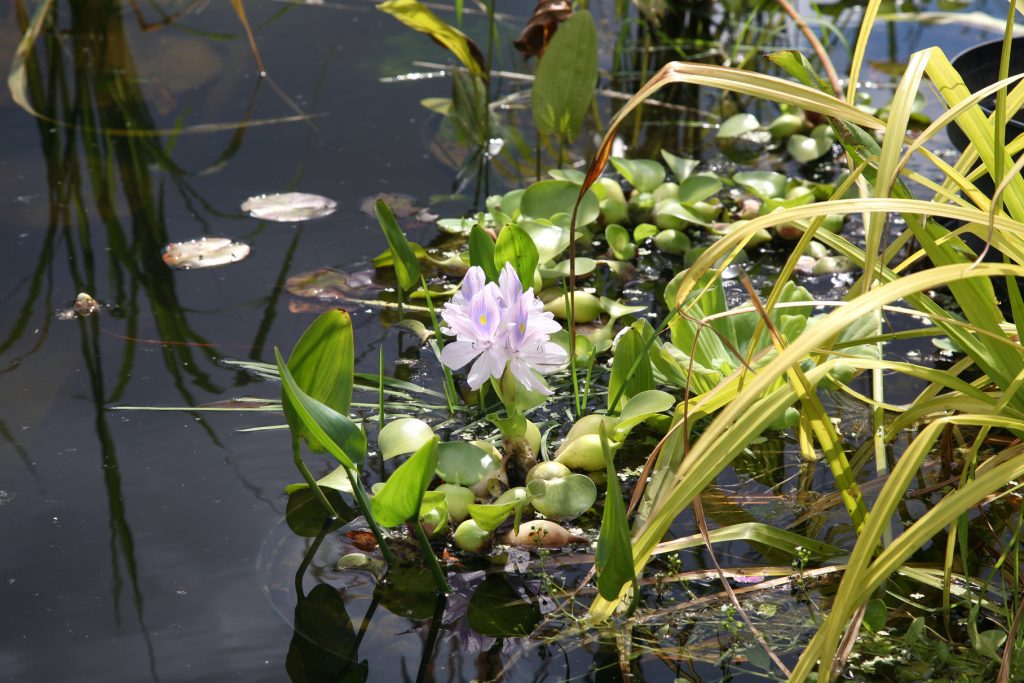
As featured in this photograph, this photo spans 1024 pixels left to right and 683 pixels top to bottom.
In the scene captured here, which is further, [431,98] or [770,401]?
→ [431,98]

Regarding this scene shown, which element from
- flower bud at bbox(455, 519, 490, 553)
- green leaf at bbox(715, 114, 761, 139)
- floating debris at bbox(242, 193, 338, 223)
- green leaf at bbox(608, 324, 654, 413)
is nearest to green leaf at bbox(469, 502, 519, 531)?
flower bud at bbox(455, 519, 490, 553)

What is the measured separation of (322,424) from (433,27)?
115 centimetres

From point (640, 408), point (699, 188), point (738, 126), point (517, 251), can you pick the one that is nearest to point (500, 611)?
point (640, 408)

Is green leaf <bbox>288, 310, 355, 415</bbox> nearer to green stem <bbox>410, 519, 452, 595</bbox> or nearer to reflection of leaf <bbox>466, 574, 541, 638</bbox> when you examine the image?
green stem <bbox>410, 519, 452, 595</bbox>

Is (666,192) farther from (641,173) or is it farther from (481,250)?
(481,250)

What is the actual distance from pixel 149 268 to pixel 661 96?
138cm

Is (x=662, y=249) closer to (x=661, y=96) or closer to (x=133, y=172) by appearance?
(x=661, y=96)

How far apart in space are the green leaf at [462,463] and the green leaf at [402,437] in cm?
3

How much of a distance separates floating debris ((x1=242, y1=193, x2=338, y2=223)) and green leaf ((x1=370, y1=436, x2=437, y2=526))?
989 millimetres

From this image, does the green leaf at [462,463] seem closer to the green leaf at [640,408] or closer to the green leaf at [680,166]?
the green leaf at [640,408]

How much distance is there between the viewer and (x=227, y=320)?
5.07ft

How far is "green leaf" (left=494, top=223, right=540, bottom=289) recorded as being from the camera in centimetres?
121

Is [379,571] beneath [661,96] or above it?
beneath

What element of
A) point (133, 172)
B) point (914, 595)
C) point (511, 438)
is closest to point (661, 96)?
point (133, 172)
